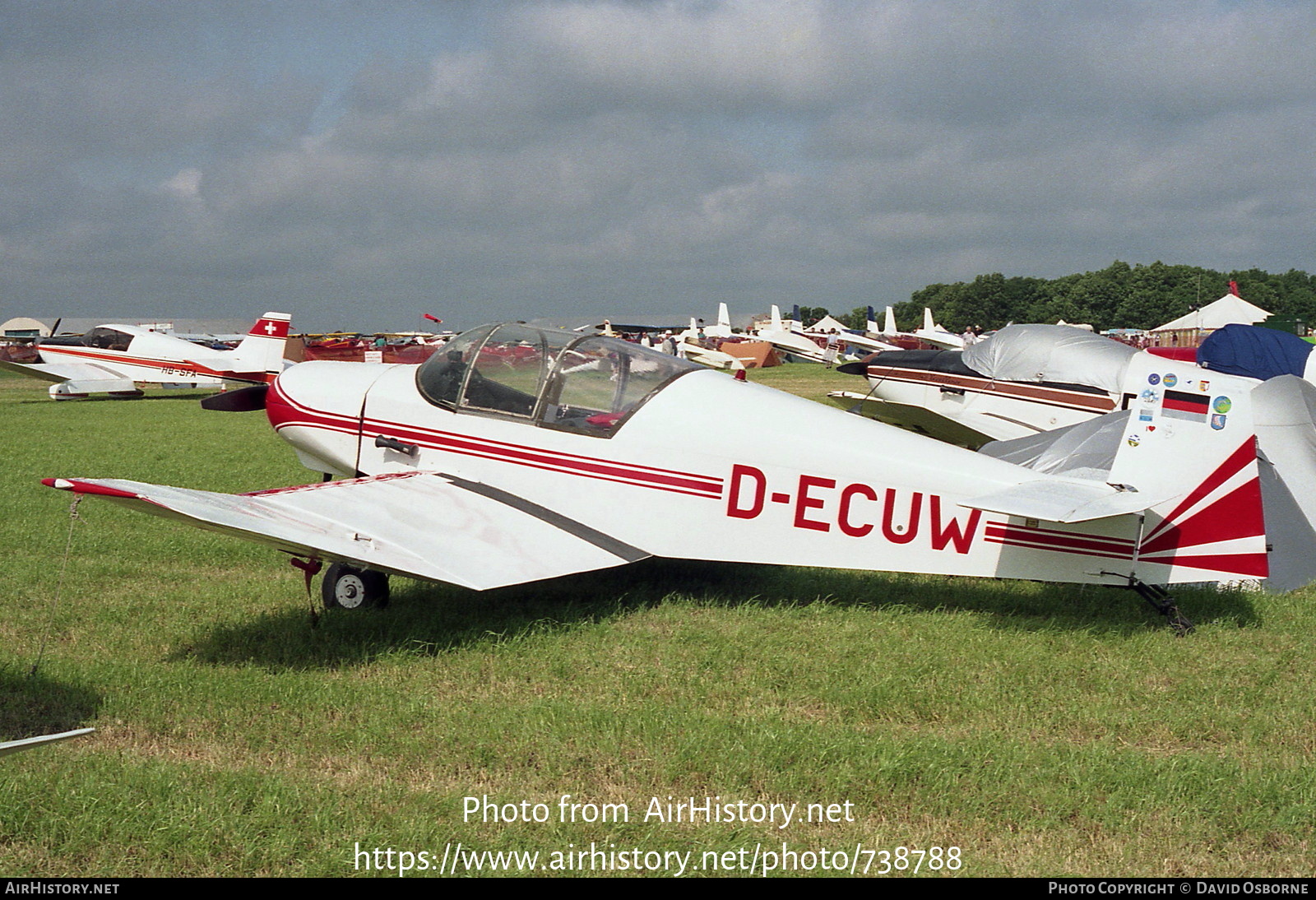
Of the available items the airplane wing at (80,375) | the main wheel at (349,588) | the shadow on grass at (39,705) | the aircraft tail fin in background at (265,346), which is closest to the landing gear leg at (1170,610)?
the main wheel at (349,588)

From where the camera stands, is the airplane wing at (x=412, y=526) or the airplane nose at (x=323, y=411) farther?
the airplane nose at (x=323, y=411)

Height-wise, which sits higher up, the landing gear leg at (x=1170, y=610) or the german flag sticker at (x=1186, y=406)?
the german flag sticker at (x=1186, y=406)

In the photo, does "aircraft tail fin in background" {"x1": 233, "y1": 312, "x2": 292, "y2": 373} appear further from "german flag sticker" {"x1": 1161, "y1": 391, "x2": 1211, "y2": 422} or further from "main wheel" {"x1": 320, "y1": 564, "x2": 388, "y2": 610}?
"german flag sticker" {"x1": 1161, "y1": 391, "x2": 1211, "y2": 422}

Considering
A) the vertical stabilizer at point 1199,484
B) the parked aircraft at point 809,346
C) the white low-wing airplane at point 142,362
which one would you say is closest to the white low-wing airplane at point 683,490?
the vertical stabilizer at point 1199,484

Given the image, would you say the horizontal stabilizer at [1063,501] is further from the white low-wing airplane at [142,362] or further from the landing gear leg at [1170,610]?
the white low-wing airplane at [142,362]

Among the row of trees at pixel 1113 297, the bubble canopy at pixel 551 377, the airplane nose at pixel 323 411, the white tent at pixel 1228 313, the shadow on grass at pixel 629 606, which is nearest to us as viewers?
the shadow on grass at pixel 629 606

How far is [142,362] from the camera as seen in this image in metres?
25.2

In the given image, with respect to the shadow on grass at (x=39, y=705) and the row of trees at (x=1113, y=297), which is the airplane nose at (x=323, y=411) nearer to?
the shadow on grass at (x=39, y=705)

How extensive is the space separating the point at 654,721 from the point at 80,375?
25.6 metres

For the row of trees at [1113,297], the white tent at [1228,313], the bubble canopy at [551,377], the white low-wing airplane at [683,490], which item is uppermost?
the row of trees at [1113,297]

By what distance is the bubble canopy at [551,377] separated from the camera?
5.69m

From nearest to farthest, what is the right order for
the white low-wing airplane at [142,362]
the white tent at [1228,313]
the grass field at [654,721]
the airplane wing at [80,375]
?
1. the grass field at [654,721]
2. the airplane wing at [80,375]
3. the white low-wing airplane at [142,362]
4. the white tent at [1228,313]

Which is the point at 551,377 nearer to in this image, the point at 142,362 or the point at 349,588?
the point at 349,588
